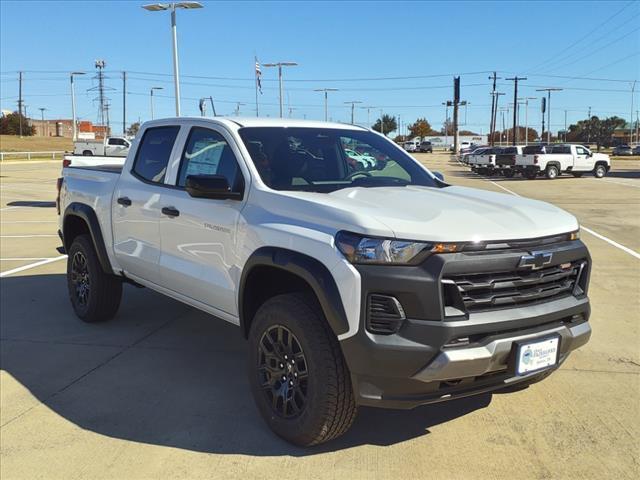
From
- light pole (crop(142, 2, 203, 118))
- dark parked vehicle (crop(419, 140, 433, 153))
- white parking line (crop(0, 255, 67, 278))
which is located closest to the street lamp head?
light pole (crop(142, 2, 203, 118))

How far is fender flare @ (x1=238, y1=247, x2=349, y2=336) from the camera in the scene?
9.61ft

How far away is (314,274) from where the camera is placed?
304 centimetres

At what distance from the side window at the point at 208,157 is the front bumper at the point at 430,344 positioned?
58.6 inches

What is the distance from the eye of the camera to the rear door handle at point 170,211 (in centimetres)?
428

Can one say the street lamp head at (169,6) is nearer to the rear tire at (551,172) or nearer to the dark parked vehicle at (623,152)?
the rear tire at (551,172)

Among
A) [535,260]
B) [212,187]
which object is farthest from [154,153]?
[535,260]

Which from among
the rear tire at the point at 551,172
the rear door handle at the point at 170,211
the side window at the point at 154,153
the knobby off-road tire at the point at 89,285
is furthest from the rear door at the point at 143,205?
the rear tire at the point at 551,172

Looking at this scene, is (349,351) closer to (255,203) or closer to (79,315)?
(255,203)

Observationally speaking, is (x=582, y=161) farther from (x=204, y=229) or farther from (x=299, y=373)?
(x=299, y=373)

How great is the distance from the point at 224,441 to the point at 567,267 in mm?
2199

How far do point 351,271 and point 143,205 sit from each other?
8.06ft

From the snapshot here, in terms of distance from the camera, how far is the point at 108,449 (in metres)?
3.43

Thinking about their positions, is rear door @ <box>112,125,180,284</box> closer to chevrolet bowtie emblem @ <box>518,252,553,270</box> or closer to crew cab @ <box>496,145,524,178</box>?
chevrolet bowtie emblem @ <box>518,252,553,270</box>

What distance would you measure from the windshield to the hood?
323 mm
